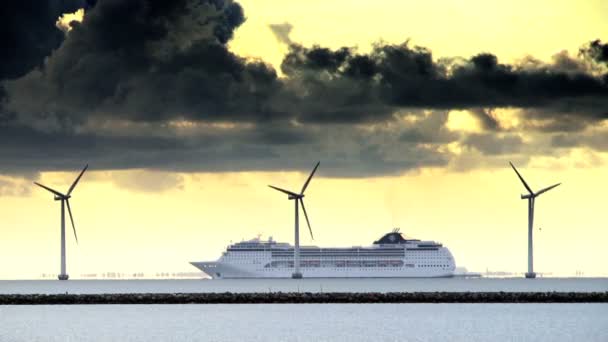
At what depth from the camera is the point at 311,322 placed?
11031 centimetres

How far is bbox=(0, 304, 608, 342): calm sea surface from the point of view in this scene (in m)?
92.5

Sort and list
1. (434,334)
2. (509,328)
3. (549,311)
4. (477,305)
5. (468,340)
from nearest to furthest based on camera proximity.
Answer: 1. (468,340)
2. (434,334)
3. (509,328)
4. (549,311)
5. (477,305)

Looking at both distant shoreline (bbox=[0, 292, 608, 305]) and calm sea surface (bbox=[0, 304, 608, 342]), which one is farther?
distant shoreline (bbox=[0, 292, 608, 305])

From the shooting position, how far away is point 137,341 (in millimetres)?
89500

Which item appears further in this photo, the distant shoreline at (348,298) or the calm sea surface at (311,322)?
the distant shoreline at (348,298)

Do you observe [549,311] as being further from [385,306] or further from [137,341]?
[137,341]

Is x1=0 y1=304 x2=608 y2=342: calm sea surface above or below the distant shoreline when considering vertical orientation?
below

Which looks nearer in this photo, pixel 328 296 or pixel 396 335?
pixel 396 335

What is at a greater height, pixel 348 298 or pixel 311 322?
pixel 348 298

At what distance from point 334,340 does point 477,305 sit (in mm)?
57901

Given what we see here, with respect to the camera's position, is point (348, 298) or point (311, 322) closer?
point (311, 322)

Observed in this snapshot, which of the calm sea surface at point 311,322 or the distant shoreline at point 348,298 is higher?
the distant shoreline at point 348,298

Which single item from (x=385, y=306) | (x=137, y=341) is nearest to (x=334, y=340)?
(x=137, y=341)

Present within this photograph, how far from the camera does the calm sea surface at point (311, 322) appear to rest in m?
92.5
